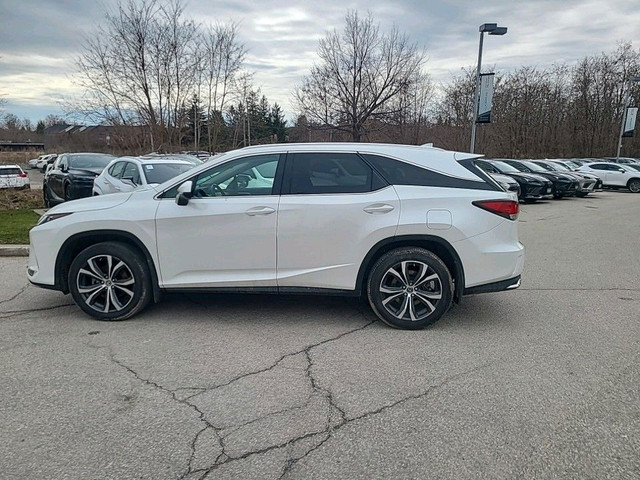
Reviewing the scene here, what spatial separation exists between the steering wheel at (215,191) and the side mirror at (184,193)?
21 centimetres

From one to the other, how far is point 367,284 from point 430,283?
605mm

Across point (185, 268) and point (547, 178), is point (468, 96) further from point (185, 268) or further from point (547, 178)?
point (185, 268)

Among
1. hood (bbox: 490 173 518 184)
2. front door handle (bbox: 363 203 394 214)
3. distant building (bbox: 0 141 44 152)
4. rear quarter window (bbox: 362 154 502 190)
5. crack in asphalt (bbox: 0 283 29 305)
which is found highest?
distant building (bbox: 0 141 44 152)

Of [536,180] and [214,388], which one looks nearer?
[214,388]

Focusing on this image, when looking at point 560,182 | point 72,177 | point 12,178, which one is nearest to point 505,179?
point 560,182

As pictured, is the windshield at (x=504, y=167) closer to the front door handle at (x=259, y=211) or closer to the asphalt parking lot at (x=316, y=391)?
the asphalt parking lot at (x=316, y=391)

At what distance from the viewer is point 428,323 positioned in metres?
4.25

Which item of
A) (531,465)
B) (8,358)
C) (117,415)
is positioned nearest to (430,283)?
(531,465)

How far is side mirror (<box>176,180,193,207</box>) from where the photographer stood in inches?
163

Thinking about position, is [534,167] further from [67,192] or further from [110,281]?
[110,281]

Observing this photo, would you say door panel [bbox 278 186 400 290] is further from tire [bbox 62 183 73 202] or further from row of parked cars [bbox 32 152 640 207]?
tire [bbox 62 183 73 202]

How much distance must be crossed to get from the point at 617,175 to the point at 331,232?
1011 inches

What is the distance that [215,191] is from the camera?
436 centimetres

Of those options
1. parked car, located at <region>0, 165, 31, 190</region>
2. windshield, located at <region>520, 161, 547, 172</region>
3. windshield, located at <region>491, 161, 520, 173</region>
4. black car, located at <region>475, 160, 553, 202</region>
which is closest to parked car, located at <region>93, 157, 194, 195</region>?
parked car, located at <region>0, 165, 31, 190</region>
